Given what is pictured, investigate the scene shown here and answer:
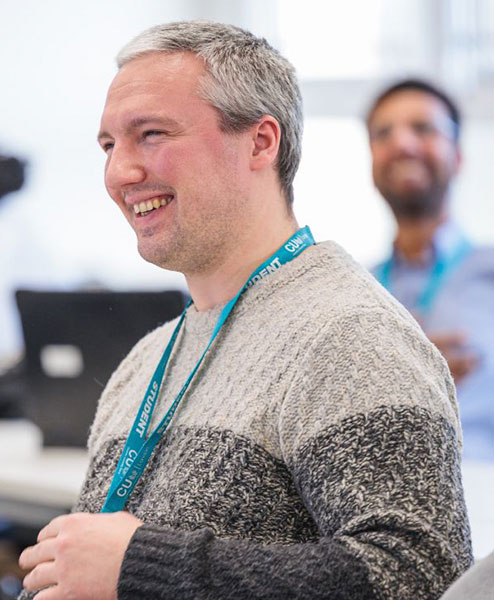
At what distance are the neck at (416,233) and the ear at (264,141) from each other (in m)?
1.46

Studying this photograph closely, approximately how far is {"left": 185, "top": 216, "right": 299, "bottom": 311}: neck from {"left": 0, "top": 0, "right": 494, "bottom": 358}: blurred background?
2.65 metres

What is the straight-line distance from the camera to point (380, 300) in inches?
42.4

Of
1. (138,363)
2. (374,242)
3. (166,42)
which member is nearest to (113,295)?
(138,363)

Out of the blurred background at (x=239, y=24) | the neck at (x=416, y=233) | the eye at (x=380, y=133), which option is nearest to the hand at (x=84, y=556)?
the neck at (x=416, y=233)

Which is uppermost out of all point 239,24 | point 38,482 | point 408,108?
point 239,24

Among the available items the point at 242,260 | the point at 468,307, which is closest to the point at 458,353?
the point at 468,307

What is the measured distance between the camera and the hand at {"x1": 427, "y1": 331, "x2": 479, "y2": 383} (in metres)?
2.23

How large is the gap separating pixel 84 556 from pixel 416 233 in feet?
6.08

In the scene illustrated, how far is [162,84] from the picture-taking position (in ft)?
3.88

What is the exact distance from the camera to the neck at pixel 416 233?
104 inches

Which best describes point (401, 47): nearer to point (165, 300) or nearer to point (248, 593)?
point (165, 300)

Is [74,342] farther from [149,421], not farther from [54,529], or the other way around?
[54,529]

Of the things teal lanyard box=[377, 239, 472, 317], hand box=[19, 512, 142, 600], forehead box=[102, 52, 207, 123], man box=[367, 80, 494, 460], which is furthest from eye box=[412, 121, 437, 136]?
hand box=[19, 512, 142, 600]

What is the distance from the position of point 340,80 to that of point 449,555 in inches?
135
